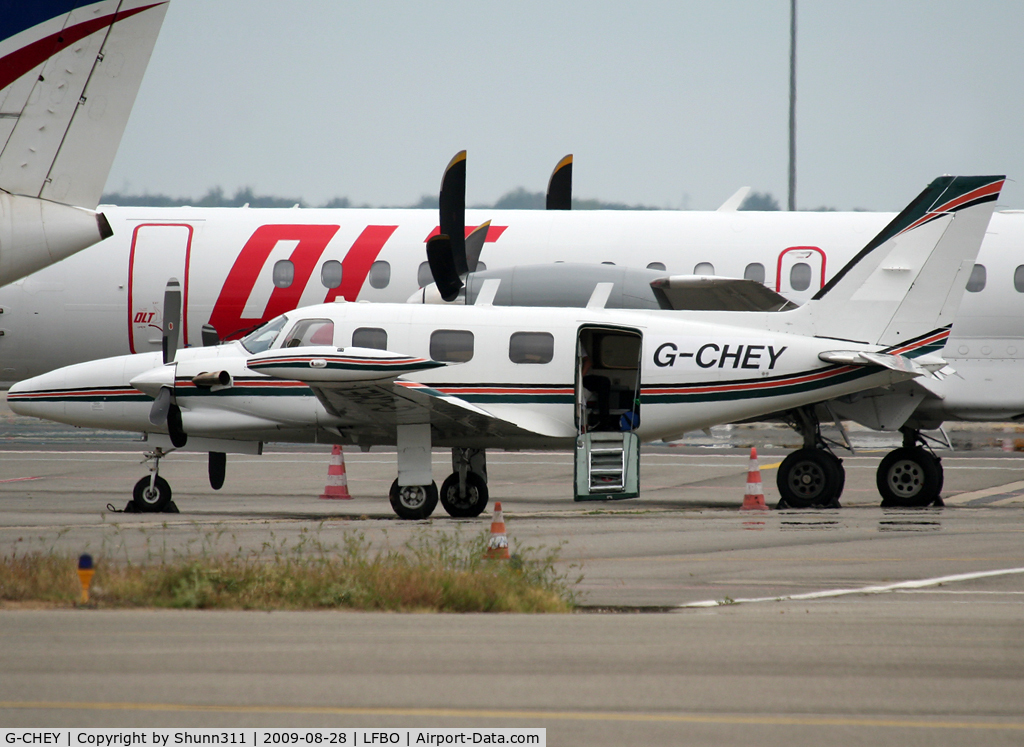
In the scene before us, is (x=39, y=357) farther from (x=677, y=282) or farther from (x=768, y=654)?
(x=768, y=654)

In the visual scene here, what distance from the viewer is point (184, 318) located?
68.8ft

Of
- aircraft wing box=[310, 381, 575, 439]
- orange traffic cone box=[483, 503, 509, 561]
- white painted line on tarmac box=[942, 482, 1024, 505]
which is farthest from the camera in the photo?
white painted line on tarmac box=[942, 482, 1024, 505]

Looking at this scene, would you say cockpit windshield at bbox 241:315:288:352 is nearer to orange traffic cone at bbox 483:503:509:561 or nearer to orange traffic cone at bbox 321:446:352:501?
orange traffic cone at bbox 321:446:352:501

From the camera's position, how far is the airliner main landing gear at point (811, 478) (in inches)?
665

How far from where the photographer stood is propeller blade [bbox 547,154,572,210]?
77.3ft

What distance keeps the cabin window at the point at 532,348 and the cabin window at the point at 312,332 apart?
250 cm

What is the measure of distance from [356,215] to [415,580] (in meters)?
13.0

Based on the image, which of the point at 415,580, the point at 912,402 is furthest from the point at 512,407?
the point at 415,580

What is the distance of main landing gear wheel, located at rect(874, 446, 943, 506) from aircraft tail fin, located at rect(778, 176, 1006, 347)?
2.02 m

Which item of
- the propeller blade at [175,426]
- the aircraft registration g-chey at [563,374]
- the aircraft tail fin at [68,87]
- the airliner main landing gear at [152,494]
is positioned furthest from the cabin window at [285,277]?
the aircraft tail fin at [68,87]

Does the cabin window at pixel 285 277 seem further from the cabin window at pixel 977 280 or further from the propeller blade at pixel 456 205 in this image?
the cabin window at pixel 977 280

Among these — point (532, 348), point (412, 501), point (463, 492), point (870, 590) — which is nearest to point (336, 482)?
point (463, 492)
